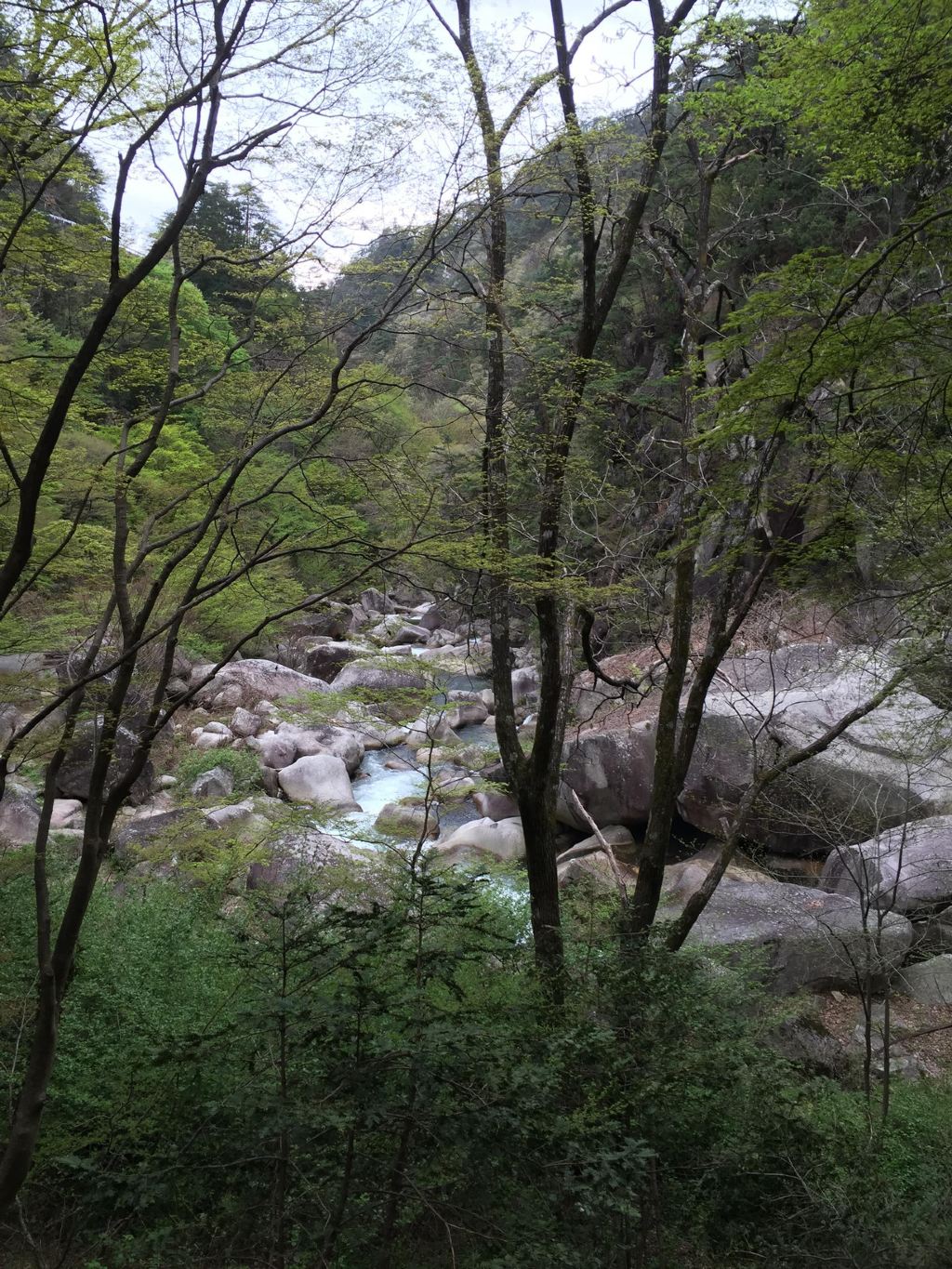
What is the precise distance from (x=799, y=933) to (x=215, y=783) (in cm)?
839

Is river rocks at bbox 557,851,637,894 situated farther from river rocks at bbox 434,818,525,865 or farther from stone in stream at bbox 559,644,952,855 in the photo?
stone in stream at bbox 559,644,952,855

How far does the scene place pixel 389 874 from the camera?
24.6 ft

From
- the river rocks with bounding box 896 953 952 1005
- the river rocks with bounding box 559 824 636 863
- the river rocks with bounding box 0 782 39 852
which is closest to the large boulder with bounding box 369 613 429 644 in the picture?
the river rocks with bounding box 559 824 636 863

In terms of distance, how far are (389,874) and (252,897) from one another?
2.31 m

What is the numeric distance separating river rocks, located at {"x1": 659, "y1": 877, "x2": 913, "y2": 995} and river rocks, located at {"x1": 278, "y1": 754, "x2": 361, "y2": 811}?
19.7 feet

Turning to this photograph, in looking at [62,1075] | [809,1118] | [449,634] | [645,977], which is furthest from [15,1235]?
[449,634]

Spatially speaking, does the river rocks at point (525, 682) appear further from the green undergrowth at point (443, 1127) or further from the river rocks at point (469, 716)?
the green undergrowth at point (443, 1127)

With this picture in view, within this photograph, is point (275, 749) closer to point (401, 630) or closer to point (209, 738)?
point (209, 738)

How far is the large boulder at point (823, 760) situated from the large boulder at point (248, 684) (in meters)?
8.27

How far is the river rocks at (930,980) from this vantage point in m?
8.44

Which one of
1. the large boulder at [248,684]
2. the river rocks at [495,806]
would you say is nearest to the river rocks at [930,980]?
the river rocks at [495,806]

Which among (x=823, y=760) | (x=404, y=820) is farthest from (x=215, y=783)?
(x=823, y=760)

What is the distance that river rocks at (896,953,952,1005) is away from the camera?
8438 millimetres

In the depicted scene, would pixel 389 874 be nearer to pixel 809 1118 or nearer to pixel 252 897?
pixel 252 897
